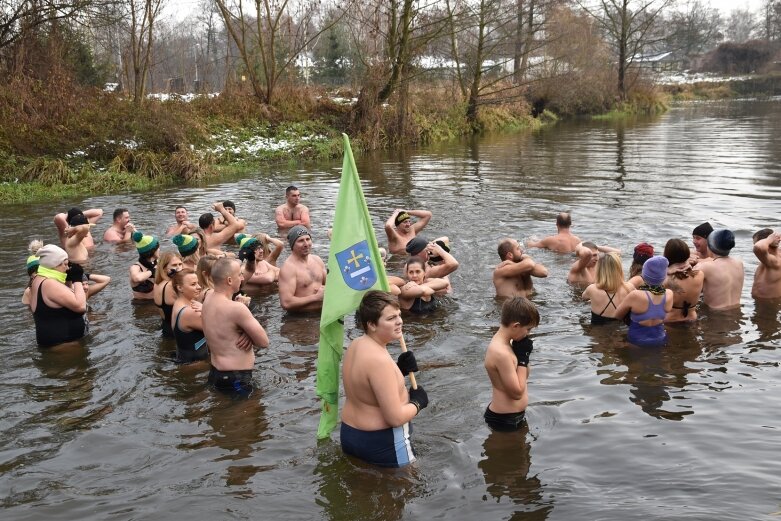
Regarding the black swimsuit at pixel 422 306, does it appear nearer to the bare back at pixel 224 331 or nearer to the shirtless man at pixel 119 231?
the bare back at pixel 224 331

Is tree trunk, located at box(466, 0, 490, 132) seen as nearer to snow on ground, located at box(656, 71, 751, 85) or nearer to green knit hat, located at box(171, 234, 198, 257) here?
green knit hat, located at box(171, 234, 198, 257)

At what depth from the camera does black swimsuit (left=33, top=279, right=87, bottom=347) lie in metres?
8.20

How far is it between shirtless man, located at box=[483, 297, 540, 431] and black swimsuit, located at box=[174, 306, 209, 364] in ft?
11.3

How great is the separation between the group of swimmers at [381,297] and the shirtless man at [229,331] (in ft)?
0.04

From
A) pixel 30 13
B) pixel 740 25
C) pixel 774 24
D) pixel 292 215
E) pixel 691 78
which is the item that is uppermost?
pixel 740 25

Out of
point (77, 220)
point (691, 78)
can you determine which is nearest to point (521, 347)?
point (77, 220)

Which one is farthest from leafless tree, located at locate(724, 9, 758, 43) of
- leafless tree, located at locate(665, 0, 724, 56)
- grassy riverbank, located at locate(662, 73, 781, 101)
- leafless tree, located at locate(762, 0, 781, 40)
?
grassy riverbank, located at locate(662, 73, 781, 101)

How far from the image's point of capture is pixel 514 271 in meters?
9.67

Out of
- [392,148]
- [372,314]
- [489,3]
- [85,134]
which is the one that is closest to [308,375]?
[372,314]

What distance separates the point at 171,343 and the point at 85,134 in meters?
16.9

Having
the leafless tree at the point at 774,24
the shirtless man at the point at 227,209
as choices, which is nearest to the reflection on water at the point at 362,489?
the shirtless man at the point at 227,209

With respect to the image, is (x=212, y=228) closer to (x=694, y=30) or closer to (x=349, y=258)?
(x=349, y=258)

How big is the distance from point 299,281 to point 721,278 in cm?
542

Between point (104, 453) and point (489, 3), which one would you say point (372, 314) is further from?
point (489, 3)
